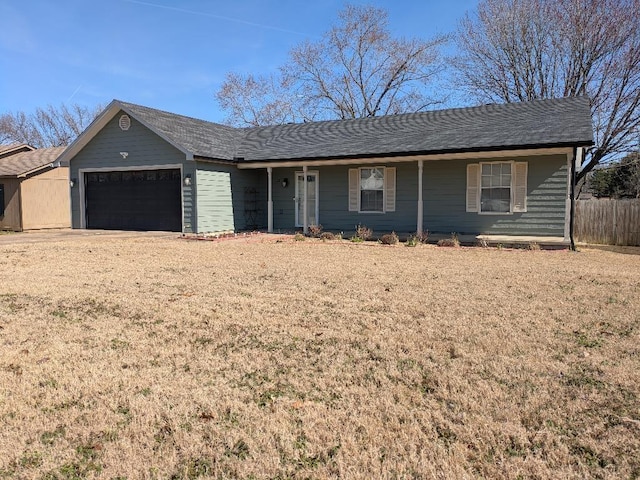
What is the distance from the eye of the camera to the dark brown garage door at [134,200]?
51.4 feet

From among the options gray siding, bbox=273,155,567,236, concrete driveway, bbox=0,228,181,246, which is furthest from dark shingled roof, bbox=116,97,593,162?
concrete driveway, bbox=0,228,181,246

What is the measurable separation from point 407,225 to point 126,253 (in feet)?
27.2

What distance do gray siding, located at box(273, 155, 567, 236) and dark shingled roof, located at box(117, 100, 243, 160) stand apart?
7.59 feet

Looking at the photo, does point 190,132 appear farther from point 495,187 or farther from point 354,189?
point 495,187

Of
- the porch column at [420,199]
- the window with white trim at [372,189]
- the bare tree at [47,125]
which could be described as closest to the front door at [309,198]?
the window with white trim at [372,189]

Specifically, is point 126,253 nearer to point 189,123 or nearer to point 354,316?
point 354,316

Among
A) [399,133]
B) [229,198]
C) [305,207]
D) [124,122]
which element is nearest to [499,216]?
[399,133]

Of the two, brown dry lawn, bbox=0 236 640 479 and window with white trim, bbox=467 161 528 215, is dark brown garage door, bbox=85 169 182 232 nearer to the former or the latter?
brown dry lawn, bbox=0 236 640 479

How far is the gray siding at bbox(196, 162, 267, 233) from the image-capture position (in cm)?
1482

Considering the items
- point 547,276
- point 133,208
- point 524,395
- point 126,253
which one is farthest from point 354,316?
point 133,208

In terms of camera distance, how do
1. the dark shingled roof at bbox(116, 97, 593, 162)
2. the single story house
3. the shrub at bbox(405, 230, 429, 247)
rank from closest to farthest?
the shrub at bbox(405, 230, 429, 247) → the dark shingled roof at bbox(116, 97, 593, 162) → the single story house

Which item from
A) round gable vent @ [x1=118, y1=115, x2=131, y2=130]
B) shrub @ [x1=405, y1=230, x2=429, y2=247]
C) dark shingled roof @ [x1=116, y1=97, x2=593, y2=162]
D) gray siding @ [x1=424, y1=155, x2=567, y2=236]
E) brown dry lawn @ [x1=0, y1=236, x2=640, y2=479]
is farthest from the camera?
round gable vent @ [x1=118, y1=115, x2=131, y2=130]

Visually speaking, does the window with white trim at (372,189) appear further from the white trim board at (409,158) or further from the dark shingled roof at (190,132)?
the dark shingled roof at (190,132)

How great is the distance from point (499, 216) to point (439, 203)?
177cm
